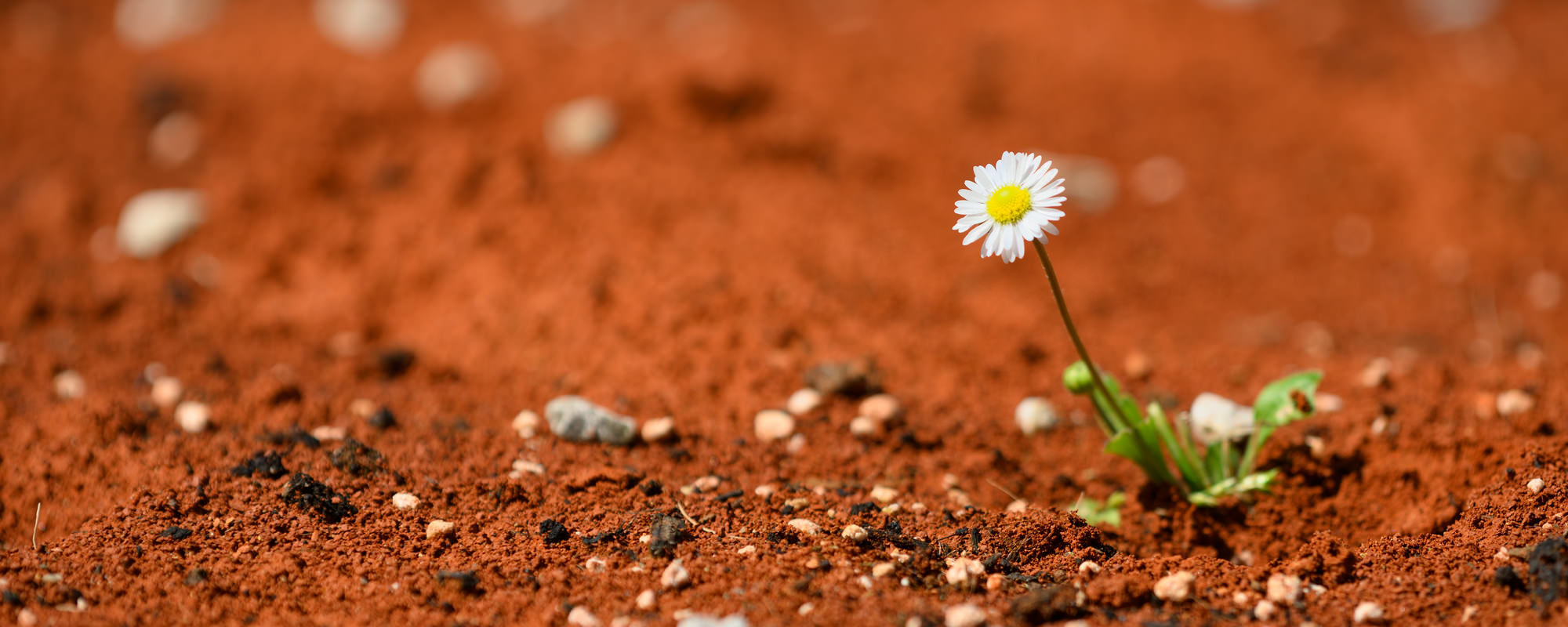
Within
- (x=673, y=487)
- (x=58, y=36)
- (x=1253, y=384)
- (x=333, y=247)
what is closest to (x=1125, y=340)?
(x=1253, y=384)

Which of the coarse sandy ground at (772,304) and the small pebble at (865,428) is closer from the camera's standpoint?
the coarse sandy ground at (772,304)

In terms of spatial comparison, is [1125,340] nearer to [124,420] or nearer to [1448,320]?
[1448,320]

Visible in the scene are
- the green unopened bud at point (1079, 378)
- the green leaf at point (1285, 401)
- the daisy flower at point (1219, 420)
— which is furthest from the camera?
the daisy flower at point (1219, 420)

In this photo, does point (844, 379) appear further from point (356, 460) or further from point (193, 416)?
point (193, 416)

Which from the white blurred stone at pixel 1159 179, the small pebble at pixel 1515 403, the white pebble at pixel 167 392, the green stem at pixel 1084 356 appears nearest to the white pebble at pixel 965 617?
the green stem at pixel 1084 356

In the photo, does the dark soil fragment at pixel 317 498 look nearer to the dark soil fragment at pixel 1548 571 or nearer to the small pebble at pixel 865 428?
the small pebble at pixel 865 428

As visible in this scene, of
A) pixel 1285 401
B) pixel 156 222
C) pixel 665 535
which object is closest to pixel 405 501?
pixel 665 535
